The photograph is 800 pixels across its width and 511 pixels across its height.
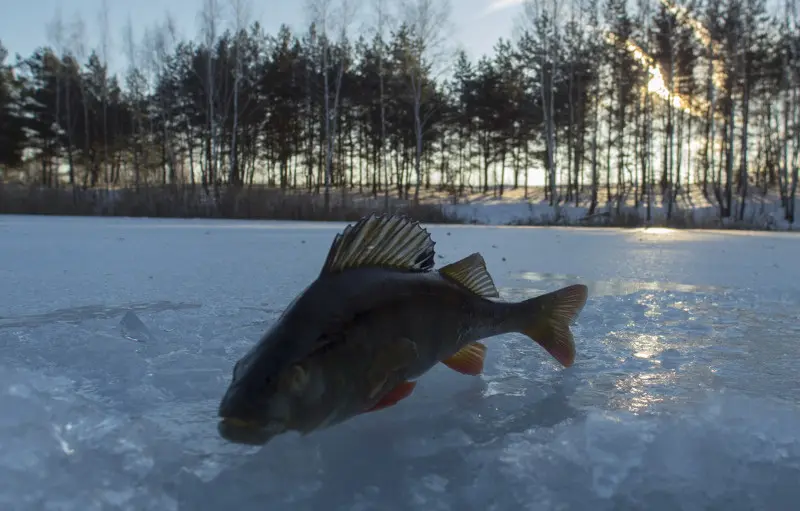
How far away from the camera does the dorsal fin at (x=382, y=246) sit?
1179mm

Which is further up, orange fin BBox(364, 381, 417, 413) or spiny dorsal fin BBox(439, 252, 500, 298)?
spiny dorsal fin BBox(439, 252, 500, 298)

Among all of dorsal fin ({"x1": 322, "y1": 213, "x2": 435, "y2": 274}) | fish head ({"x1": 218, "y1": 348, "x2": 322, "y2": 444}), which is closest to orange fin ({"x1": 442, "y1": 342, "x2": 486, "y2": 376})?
dorsal fin ({"x1": 322, "y1": 213, "x2": 435, "y2": 274})

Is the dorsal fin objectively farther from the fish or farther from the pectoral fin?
the pectoral fin

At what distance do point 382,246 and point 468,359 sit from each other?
1.45 ft

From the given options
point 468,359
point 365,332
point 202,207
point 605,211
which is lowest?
point 468,359

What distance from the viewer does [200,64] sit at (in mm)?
30047

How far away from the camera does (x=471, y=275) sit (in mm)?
1479

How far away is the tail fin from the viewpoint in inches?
62.1

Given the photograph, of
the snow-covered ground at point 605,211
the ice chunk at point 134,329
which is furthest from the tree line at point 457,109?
the ice chunk at point 134,329

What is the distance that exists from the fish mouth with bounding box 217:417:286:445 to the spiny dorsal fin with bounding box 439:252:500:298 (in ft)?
2.07

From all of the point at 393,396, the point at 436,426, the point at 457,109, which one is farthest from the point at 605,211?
the point at 393,396

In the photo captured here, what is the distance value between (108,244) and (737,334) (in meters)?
6.47

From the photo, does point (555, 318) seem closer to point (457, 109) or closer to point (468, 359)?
point (468, 359)

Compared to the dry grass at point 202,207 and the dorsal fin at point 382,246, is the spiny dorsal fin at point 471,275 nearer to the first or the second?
the dorsal fin at point 382,246
